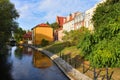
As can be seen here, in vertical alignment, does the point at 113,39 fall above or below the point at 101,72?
above

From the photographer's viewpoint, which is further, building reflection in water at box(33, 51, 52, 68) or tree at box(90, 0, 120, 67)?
building reflection in water at box(33, 51, 52, 68)

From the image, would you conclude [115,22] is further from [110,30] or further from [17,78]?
[17,78]

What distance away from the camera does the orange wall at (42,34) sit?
9856 cm

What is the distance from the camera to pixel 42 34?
326ft

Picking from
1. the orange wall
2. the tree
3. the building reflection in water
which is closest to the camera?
the tree

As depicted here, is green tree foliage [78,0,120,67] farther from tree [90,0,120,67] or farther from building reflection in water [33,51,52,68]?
building reflection in water [33,51,52,68]

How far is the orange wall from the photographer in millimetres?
98562

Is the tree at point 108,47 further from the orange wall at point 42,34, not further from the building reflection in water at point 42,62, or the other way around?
the orange wall at point 42,34

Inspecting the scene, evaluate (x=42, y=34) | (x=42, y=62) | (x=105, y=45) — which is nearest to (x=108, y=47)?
(x=105, y=45)

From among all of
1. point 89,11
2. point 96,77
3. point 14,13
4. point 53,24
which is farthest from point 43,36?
point 96,77

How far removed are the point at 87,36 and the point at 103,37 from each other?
41.2 inches

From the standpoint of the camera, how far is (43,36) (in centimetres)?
9888

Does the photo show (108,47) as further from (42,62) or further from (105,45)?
(42,62)

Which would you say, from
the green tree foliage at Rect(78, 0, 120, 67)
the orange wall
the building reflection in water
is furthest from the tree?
the orange wall
